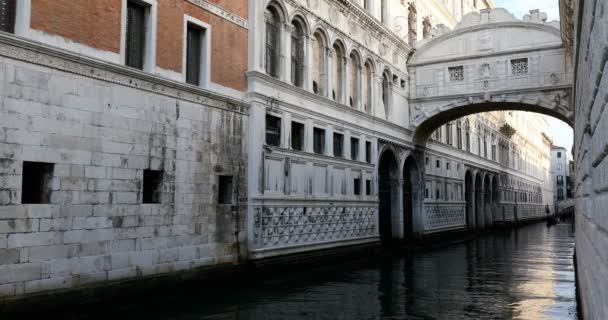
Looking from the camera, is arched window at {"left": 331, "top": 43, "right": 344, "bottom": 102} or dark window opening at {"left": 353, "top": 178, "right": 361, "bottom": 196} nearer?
arched window at {"left": 331, "top": 43, "right": 344, "bottom": 102}

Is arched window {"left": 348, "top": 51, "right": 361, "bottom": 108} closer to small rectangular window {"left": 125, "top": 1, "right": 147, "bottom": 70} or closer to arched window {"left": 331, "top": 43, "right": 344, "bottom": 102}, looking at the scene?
arched window {"left": 331, "top": 43, "right": 344, "bottom": 102}

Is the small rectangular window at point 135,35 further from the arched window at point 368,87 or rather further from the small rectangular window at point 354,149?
the arched window at point 368,87

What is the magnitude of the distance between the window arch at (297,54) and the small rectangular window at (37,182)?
8520 mm

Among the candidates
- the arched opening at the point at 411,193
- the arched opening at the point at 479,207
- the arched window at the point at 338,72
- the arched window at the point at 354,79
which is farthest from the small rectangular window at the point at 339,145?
the arched opening at the point at 479,207

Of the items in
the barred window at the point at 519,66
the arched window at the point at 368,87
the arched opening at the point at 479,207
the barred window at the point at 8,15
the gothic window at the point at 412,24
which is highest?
the gothic window at the point at 412,24

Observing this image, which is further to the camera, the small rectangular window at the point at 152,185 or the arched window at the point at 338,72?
the arched window at the point at 338,72

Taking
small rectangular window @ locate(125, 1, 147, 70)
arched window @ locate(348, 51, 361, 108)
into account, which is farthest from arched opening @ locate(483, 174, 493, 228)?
small rectangular window @ locate(125, 1, 147, 70)

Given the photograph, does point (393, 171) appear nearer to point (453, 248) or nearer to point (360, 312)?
point (453, 248)

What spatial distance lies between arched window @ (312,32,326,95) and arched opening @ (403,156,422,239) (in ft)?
27.2

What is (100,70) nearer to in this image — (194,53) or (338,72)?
Result: (194,53)

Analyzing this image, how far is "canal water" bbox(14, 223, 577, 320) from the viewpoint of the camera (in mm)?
8696

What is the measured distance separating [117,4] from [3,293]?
5.33 m

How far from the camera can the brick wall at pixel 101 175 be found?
7.81 metres

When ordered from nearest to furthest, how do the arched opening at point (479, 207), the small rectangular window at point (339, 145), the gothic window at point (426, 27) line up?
1. the small rectangular window at point (339, 145)
2. the gothic window at point (426, 27)
3. the arched opening at point (479, 207)
